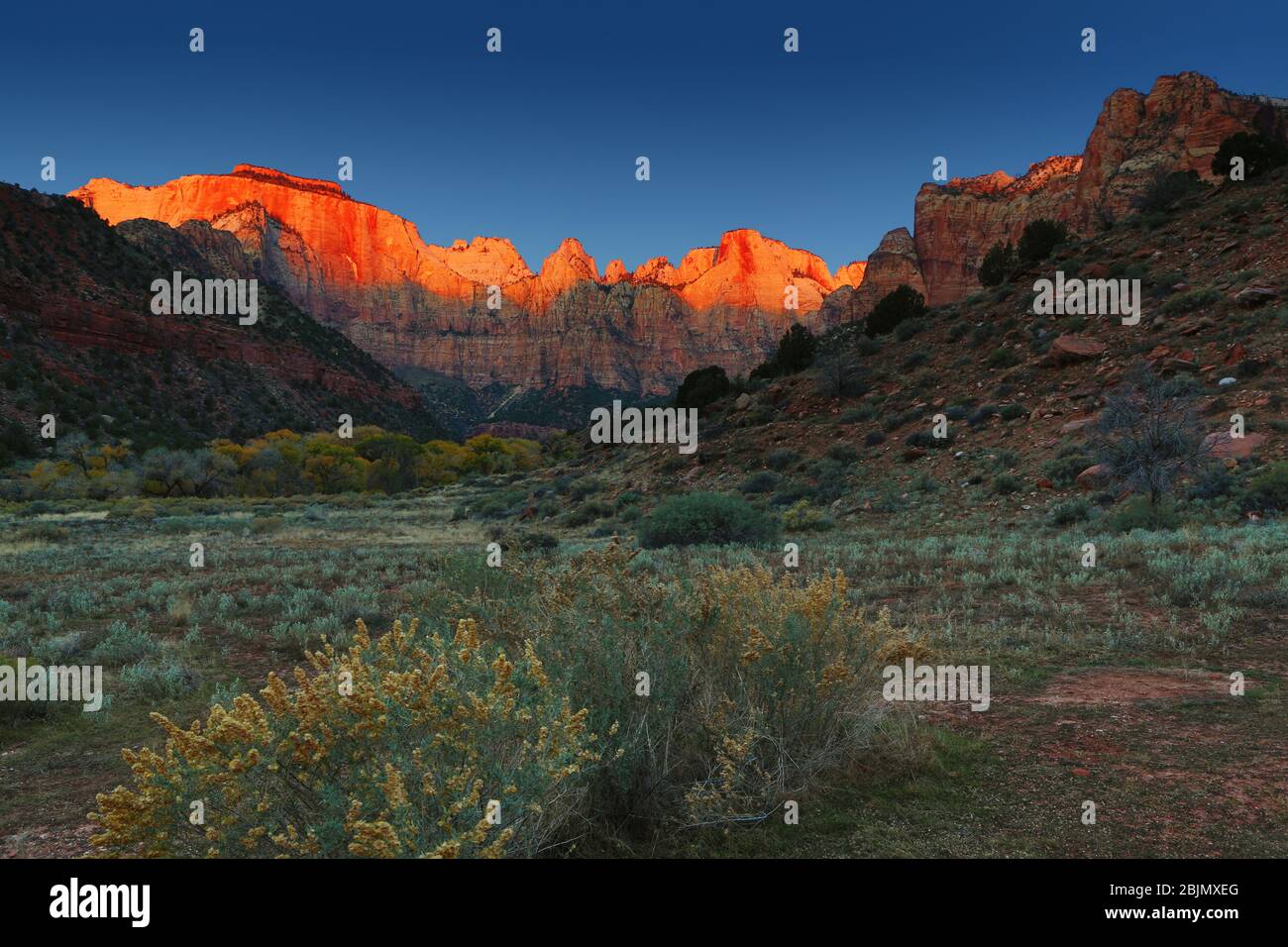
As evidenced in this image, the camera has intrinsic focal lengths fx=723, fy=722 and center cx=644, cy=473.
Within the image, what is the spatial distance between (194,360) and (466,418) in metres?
73.9

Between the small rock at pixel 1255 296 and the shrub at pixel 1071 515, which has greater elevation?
the small rock at pixel 1255 296

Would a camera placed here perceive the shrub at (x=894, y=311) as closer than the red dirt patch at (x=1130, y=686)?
No

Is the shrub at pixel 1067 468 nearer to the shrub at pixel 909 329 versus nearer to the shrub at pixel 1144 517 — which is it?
the shrub at pixel 1144 517

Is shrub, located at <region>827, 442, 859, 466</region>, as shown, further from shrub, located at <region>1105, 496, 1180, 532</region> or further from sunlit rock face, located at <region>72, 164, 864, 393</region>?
sunlit rock face, located at <region>72, 164, 864, 393</region>

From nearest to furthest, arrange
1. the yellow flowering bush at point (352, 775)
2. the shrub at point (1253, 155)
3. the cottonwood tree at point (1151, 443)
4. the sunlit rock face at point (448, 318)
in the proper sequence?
the yellow flowering bush at point (352, 775) < the cottonwood tree at point (1151, 443) < the shrub at point (1253, 155) < the sunlit rock face at point (448, 318)

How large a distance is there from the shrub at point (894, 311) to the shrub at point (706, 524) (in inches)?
1012

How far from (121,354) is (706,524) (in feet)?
203

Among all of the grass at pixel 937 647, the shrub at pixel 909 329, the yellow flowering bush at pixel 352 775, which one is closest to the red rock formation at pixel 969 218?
the shrub at pixel 909 329

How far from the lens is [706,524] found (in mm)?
16500

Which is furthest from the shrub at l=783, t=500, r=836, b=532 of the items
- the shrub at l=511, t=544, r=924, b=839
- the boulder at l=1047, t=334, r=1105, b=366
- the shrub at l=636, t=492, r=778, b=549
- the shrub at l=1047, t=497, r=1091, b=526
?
the shrub at l=511, t=544, r=924, b=839

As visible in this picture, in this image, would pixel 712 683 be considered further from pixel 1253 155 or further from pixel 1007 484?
pixel 1253 155

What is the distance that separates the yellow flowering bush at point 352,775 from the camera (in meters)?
2.31

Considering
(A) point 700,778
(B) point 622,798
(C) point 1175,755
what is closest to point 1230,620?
(C) point 1175,755
